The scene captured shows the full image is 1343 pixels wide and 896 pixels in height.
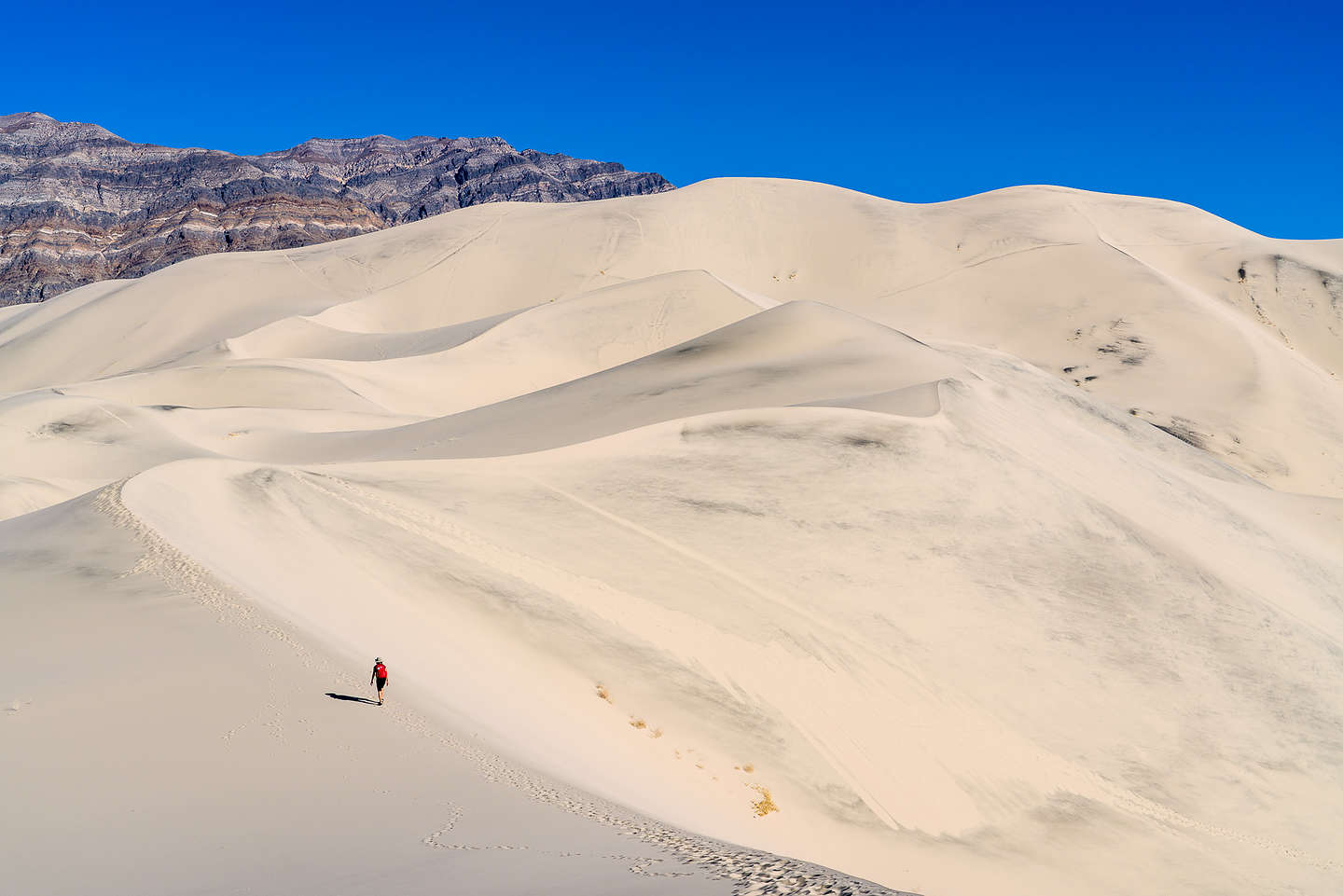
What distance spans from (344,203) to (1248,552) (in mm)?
141186

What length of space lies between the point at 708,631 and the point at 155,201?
14899cm

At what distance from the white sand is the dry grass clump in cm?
5

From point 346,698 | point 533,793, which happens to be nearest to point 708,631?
point 346,698

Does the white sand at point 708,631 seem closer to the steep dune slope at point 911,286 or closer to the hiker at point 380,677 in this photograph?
the hiker at point 380,677

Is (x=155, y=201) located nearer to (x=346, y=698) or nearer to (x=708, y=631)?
(x=708, y=631)

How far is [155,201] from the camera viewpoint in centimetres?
14300

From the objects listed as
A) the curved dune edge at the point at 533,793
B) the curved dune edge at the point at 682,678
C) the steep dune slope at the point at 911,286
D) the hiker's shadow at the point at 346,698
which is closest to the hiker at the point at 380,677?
the hiker's shadow at the point at 346,698

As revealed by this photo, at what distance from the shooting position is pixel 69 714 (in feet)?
32.4

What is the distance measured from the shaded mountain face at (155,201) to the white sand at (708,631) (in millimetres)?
107481

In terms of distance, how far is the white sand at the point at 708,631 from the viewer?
949 centimetres

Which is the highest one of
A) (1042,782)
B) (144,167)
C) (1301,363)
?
(144,167)

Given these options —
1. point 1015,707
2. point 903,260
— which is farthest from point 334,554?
point 903,260

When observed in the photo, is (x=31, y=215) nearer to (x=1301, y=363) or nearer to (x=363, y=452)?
(x=363, y=452)

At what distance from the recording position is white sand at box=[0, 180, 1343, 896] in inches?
374
